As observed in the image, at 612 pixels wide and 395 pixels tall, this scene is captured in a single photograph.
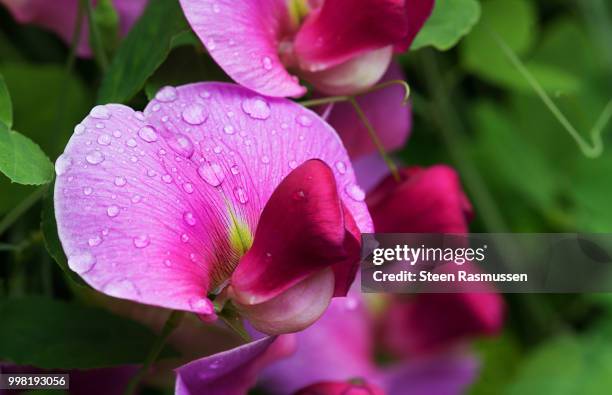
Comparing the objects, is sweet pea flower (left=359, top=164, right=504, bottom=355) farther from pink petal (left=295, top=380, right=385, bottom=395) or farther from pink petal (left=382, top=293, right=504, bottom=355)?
pink petal (left=295, top=380, right=385, bottom=395)

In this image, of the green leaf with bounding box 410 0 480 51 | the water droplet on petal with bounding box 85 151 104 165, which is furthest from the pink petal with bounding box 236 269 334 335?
the green leaf with bounding box 410 0 480 51

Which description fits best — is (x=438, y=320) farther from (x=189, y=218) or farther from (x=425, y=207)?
(x=189, y=218)

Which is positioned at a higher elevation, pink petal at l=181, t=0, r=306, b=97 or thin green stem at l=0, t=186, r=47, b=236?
pink petal at l=181, t=0, r=306, b=97

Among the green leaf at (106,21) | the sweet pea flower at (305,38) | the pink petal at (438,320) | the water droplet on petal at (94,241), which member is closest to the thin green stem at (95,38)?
the green leaf at (106,21)

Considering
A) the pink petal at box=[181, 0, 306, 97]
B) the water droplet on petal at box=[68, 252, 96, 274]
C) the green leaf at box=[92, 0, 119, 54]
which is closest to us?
the water droplet on petal at box=[68, 252, 96, 274]

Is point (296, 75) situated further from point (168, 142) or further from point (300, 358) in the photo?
point (300, 358)

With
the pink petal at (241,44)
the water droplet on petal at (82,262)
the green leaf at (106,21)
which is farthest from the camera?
Answer: the green leaf at (106,21)

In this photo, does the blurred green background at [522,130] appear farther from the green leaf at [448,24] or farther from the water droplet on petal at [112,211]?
the water droplet on petal at [112,211]
